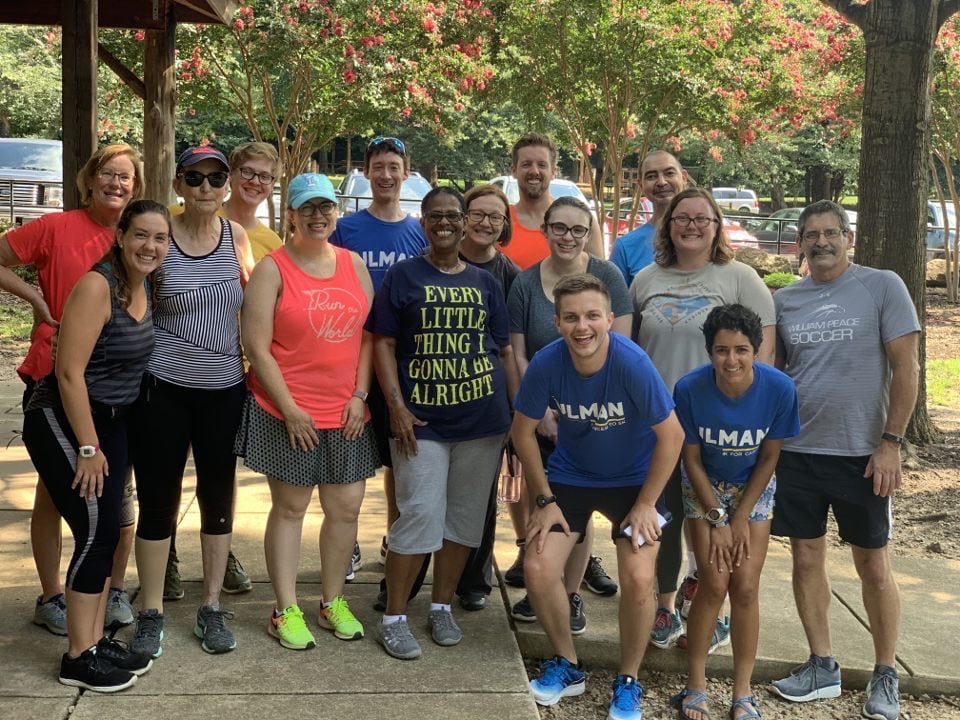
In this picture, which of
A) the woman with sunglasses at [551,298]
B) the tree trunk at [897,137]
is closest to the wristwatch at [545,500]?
the woman with sunglasses at [551,298]

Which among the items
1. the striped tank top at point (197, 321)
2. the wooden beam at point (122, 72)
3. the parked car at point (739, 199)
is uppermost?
the parked car at point (739, 199)

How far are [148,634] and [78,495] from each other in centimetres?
68

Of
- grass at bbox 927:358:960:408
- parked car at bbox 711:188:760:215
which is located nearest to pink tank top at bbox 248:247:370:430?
grass at bbox 927:358:960:408

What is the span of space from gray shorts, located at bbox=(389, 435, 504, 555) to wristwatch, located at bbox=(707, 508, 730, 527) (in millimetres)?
916

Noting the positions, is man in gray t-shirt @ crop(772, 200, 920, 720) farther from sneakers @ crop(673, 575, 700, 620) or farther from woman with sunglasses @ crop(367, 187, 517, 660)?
woman with sunglasses @ crop(367, 187, 517, 660)

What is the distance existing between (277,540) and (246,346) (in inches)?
30.2

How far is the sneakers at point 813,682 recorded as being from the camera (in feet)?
13.4

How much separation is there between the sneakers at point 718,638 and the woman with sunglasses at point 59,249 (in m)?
2.24

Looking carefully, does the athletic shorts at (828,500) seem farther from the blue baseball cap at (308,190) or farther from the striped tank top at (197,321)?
the striped tank top at (197,321)

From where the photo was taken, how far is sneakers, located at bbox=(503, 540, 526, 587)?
16.0ft

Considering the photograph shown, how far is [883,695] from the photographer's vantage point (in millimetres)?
3971

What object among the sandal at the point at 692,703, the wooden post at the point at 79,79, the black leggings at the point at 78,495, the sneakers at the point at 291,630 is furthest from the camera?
the wooden post at the point at 79,79

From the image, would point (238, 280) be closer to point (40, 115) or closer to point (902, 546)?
point (902, 546)

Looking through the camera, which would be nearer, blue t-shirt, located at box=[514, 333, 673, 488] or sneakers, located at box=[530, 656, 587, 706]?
blue t-shirt, located at box=[514, 333, 673, 488]
